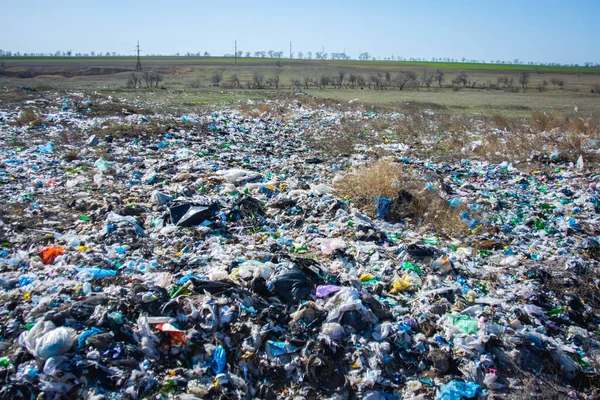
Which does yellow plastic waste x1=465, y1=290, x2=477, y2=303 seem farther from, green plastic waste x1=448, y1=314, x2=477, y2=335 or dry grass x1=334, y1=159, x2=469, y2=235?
dry grass x1=334, y1=159, x2=469, y2=235

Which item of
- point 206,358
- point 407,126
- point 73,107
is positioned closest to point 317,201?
point 206,358

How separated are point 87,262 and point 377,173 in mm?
3848

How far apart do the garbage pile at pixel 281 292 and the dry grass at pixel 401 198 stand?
17cm

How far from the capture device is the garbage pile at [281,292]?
7.98ft

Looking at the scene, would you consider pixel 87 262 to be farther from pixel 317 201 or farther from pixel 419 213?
pixel 419 213

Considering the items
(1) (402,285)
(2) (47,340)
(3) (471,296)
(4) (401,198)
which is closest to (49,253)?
(2) (47,340)

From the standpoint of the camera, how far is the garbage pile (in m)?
2.43

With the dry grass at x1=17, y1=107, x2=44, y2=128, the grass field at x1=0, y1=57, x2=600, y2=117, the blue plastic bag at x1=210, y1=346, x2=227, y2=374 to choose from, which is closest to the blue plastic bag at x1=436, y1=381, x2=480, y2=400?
the blue plastic bag at x1=210, y1=346, x2=227, y2=374

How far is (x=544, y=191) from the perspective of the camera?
19.8ft

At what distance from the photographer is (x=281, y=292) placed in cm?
307

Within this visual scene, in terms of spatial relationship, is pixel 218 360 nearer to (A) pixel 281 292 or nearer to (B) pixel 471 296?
(A) pixel 281 292

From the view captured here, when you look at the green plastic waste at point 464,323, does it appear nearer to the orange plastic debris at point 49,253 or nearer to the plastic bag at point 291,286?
the plastic bag at point 291,286

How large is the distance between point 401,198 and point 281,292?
8.82ft

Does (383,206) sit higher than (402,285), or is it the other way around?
(383,206)
